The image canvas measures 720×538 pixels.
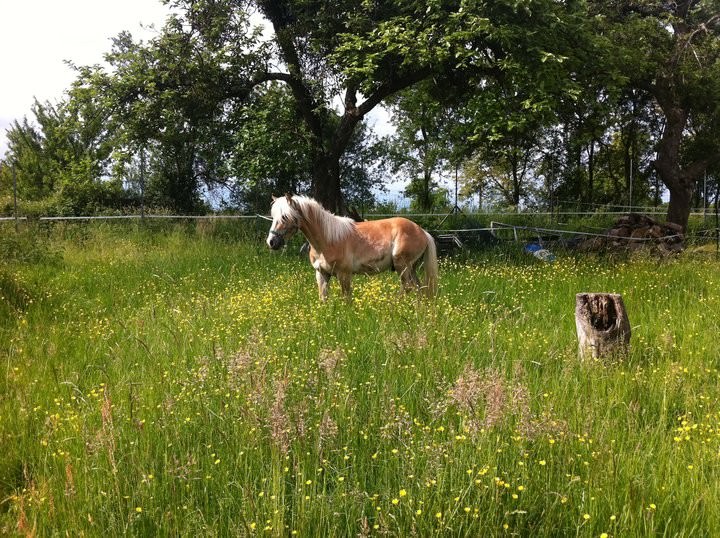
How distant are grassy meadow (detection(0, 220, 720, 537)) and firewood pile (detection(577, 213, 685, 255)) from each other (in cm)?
681

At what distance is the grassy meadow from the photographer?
7.91 ft

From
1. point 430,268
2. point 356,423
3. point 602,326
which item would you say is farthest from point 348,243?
point 356,423

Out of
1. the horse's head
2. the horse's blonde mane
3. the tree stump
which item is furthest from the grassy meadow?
the horse's blonde mane

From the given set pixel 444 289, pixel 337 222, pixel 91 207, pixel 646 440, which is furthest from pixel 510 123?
pixel 91 207

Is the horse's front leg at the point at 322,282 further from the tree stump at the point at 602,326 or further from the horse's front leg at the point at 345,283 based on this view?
the tree stump at the point at 602,326

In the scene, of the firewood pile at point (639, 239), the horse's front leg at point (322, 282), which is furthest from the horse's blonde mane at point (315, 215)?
the firewood pile at point (639, 239)

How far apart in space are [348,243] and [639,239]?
9.84 m

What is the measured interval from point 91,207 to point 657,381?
2043 centimetres

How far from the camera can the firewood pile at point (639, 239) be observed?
533 inches

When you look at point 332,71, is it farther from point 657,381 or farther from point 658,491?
point 658,491

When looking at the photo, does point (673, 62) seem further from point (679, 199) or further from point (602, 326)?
point (602, 326)

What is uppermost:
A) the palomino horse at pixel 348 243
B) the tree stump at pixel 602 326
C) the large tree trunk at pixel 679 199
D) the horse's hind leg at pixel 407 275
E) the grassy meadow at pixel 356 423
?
the large tree trunk at pixel 679 199

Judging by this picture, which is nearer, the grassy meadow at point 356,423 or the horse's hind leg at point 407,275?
the grassy meadow at point 356,423

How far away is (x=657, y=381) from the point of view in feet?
13.3
